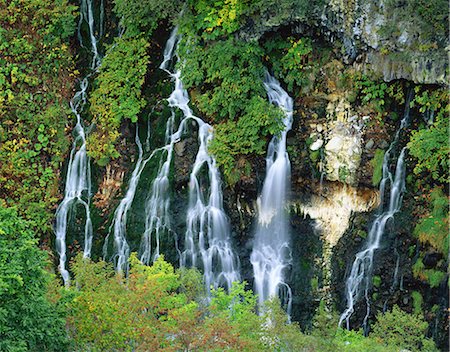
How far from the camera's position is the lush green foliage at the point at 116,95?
20969 millimetres

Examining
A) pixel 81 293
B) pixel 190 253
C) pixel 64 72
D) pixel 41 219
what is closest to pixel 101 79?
pixel 64 72

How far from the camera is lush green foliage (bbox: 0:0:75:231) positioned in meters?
21.6

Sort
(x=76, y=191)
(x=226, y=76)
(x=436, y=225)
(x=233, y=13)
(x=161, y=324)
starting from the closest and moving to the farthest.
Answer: (x=161, y=324)
(x=436, y=225)
(x=233, y=13)
(x=226, y=76)
(x=76, y=191)

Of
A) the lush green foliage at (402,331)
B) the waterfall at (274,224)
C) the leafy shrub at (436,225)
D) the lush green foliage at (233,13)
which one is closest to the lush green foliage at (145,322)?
the lush green foliage at (402,331)

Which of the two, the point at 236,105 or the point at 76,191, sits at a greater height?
the point at 236,105

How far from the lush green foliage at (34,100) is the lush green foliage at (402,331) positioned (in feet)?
31.3

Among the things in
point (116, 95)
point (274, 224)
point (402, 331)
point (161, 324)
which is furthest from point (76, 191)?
point (402, 331)

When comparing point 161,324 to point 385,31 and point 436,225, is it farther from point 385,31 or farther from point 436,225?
point 385,31

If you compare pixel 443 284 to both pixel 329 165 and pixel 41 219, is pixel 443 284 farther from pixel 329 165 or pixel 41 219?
pixel 41 219

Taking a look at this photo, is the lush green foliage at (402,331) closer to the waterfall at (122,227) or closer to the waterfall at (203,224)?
the waterfall at (203,224)

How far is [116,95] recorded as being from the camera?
21.5 meters

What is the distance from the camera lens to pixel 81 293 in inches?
566

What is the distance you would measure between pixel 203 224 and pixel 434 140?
6.09m

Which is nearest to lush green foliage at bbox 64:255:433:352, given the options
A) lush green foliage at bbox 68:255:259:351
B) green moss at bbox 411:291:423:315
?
lush green foliage at bbox 68:255:259:351
